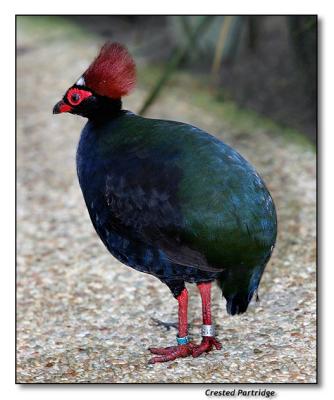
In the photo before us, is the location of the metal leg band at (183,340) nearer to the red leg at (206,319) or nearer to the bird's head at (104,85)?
the red leg at (206,319)

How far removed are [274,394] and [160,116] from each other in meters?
3.33

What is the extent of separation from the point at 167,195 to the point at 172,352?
2.64 ft

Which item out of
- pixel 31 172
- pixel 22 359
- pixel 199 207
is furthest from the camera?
pixel 31 172

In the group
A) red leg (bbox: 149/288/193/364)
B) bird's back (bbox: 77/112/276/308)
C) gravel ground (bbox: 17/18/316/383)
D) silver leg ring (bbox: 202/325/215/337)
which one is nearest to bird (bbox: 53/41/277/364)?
bird's back (bbox: 77/112/276/308)

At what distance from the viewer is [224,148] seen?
2.84 m

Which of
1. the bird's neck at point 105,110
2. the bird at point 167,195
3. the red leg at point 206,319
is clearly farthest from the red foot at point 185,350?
the bird's neck at point 105,110

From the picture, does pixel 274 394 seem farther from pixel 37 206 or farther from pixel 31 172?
pixel 31 172

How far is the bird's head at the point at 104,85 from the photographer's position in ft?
9.53

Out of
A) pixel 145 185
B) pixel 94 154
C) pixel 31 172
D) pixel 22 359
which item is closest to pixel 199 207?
pixel 145 185

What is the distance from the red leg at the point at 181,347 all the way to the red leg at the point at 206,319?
39 millimetres

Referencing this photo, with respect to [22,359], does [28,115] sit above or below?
above

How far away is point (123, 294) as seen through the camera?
12.5 ft

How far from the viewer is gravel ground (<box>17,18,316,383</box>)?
3.10m

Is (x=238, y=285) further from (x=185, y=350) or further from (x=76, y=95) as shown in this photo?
(x=76, y=95)
